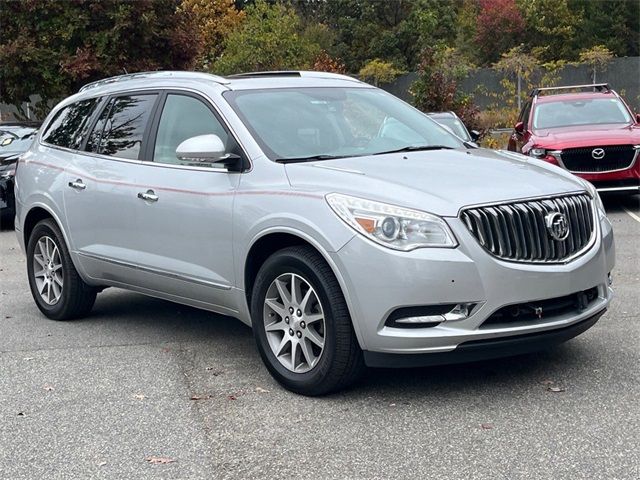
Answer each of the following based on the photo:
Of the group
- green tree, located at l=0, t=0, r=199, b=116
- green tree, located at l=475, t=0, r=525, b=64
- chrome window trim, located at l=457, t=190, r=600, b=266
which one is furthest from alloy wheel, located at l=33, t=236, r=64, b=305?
green tree, located at l=475, t=0, r=525, b=64

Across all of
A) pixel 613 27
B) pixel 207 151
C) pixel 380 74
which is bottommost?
pixel 613 27

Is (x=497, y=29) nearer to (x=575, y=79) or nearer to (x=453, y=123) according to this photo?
(x=575, y=79)

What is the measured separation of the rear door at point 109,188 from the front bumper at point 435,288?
220 cm

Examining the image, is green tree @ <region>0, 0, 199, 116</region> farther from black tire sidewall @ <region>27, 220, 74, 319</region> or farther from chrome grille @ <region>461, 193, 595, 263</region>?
chrome grille @ <region>461, 193, 595, 263</region>

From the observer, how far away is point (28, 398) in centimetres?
561

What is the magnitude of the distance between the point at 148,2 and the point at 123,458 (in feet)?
60.8

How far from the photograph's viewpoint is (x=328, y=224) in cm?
512

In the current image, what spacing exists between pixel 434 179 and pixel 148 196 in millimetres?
2079

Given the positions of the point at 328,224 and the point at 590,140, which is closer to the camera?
the point at 328,224

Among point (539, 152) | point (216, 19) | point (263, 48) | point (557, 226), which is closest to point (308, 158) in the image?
point (557, 226)

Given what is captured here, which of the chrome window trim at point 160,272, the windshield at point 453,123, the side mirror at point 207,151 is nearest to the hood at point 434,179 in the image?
the side mirror at point 207,151

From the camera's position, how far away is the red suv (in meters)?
12.9

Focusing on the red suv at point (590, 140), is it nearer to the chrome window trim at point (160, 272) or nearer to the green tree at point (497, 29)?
the chrome window trim at point (160, 272)

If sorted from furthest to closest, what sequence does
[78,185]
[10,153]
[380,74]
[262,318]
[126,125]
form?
[380,74] → [10,153] → [78,185] → [126,125] → [262,318]
